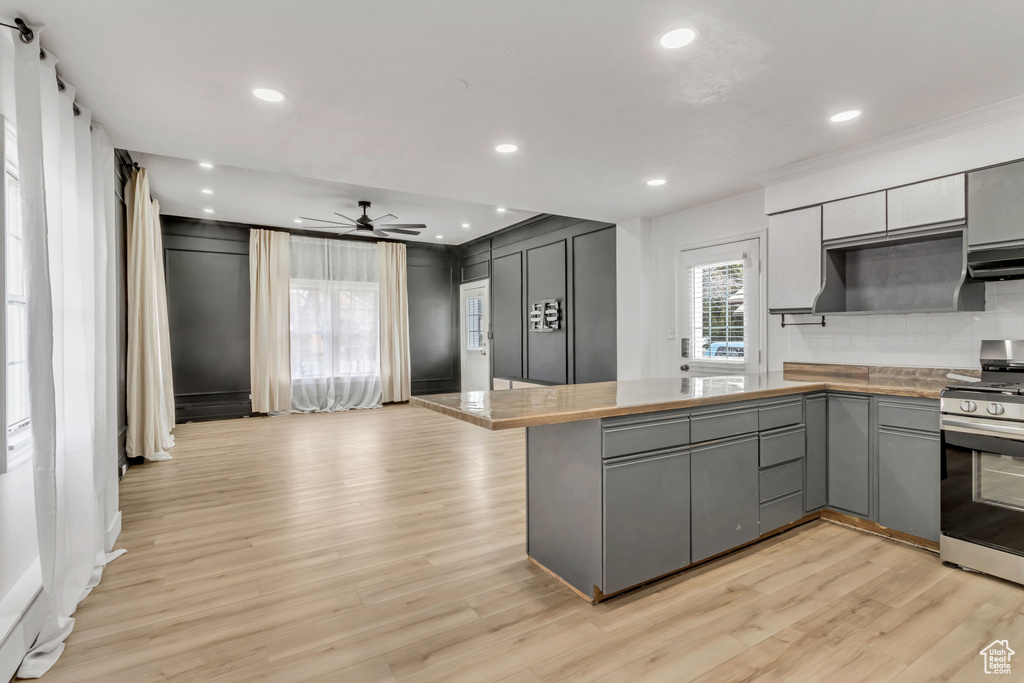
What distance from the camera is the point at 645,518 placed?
2316mm

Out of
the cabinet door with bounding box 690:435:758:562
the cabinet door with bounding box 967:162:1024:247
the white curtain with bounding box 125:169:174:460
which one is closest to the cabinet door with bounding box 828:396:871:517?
the cabinet door with bounding box 690:435:758:562

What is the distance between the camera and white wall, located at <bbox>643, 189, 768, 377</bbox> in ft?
14.9

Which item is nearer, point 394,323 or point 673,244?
point 673,244

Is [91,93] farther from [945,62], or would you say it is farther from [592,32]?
[945,62]

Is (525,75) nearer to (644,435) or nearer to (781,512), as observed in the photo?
(644,435)

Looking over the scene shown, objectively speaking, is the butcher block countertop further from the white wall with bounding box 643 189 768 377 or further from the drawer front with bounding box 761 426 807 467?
the white wall with bounding box 643 189 768 377

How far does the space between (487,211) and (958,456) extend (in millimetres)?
5236

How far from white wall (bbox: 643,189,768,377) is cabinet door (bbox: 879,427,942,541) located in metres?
2.18

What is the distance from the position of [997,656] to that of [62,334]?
4084 millimetres

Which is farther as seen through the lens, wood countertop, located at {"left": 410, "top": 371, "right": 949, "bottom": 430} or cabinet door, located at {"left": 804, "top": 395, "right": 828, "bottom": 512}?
cabinet door, located at {"left": 804, "top": 395, "right": 828, "bottom": 512}

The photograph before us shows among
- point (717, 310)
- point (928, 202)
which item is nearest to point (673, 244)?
point (717, 310)

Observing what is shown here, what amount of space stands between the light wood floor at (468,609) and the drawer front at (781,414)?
0.70 meters

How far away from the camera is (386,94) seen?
264 cm

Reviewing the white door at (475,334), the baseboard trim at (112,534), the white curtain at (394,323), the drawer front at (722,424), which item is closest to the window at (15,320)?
the baseboard trim at (112,534)
